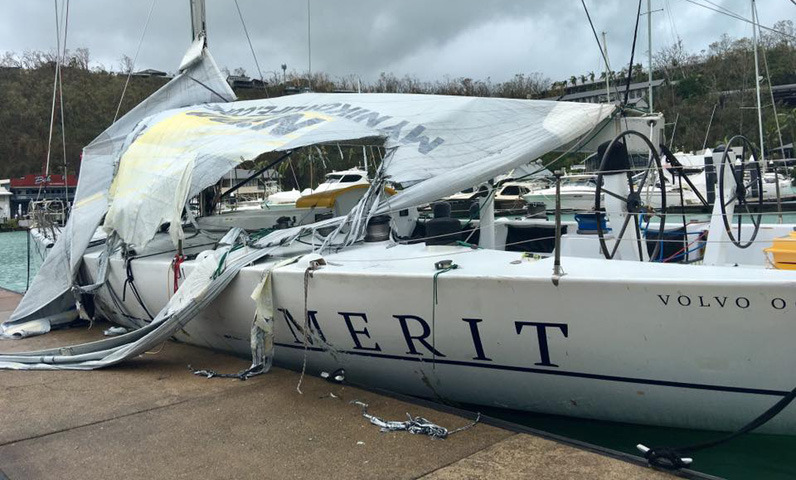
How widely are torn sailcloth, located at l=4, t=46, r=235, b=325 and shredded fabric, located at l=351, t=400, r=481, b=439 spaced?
430 centimetres

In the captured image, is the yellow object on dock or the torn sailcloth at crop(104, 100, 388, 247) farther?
the torn sailcloth at crop(104, 100, 388, 247)

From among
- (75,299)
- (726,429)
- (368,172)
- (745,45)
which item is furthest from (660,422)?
(745,45)

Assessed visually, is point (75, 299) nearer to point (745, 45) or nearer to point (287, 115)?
point (287, 115)

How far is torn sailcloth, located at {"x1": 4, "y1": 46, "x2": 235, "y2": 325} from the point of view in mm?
7102

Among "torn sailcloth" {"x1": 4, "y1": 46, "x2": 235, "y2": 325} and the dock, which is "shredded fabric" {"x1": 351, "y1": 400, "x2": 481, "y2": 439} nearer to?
the dock

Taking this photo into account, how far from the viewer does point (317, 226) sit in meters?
5.55

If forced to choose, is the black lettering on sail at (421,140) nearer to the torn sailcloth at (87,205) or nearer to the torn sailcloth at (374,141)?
the torn sailcloth at (374,141)

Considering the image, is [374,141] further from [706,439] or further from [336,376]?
[706,439]

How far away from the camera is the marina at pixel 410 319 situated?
12.0 feet

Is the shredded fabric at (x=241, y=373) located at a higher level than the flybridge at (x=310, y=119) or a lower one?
lower

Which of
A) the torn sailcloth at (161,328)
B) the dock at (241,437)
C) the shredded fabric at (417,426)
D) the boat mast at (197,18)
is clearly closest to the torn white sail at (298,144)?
the torn sailcloth at (161,328)

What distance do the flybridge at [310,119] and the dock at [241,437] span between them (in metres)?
2.14

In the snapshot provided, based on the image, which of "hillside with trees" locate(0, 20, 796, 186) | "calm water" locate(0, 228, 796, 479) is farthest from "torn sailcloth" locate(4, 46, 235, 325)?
"hillside with trees" locate(0, 20, 796, 186)

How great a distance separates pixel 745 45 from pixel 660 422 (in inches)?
2448
